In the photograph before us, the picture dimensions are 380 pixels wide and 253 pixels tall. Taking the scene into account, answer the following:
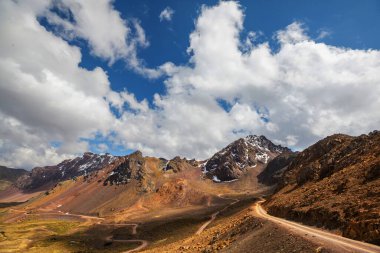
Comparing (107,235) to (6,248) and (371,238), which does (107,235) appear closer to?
(6,248)

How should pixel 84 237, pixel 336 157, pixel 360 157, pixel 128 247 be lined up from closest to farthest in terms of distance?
→ pixel 360 157 < pixel 336 157 < pixel 128 247 < pixel 84 237

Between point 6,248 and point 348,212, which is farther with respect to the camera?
point 6,248

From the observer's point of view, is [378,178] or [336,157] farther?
[336,157]

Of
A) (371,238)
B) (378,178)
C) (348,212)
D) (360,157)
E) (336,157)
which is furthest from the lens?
(336,157)

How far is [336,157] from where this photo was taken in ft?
279

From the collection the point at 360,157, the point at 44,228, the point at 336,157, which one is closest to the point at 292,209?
the point at 360,157

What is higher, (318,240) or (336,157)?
(336,157)

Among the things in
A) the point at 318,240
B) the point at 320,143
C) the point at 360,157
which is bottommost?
the point at 318,240

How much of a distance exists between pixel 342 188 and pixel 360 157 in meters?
19.3

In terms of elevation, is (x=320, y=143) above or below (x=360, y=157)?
above

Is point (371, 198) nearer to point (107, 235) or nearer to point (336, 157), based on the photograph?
point (336, 157)

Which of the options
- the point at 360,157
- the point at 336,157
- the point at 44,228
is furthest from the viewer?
the point at 44,228

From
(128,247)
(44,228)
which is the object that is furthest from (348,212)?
(44,228)

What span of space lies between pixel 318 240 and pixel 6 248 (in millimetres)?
124587
